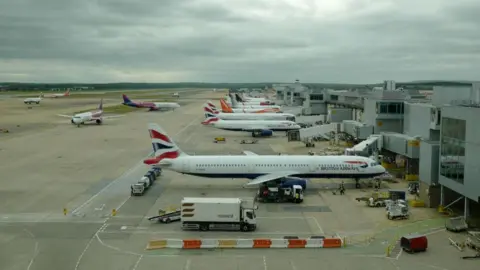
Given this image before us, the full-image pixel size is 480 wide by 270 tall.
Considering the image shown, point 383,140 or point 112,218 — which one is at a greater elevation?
point 383,140

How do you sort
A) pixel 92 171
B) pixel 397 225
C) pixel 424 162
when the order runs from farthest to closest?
pixel 92 171 → pixel 424 162 → pixel 397 225

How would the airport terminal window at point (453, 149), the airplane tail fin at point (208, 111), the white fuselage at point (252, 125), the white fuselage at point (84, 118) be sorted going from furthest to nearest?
the airplane tail fin at point (208, 111), the white fuselage at point (84, 118), the white fuselage at point (252, 125), the airport terminal window at point (453, 149)

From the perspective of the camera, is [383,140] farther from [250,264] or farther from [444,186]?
[250,264]

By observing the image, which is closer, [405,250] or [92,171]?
[405,250]

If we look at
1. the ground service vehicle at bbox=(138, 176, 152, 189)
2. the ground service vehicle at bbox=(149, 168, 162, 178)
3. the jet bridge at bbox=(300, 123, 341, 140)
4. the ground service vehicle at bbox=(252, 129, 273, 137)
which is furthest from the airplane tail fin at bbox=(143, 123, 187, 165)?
the ground service vehicle at bbox=(252, 129, 273, 137)

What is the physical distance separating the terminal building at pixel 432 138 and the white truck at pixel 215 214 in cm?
1718

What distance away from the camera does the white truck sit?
119 ft

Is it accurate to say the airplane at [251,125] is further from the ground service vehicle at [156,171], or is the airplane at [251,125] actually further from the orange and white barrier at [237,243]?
the orange and white barrier at [237,243]

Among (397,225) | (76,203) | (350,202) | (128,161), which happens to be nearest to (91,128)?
(128,161)

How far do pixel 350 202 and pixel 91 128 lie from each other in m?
83.3

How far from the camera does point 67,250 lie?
107ft

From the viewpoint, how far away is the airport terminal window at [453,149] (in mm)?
37906

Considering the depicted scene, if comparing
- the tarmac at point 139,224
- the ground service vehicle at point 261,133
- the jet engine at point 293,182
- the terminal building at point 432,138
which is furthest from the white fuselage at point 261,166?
the ground service vehicle at point 261,133

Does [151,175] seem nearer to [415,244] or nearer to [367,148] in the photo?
[367,148]
